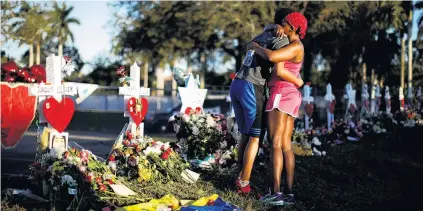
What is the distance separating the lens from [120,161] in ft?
17.5

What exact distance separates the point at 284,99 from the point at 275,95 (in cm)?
9

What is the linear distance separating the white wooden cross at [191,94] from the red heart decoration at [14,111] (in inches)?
94.8

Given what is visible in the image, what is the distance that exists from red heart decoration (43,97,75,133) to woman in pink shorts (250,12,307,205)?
1920 millimetres

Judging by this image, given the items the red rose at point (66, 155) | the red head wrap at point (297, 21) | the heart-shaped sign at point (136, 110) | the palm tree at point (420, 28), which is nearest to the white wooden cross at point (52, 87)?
the red rose at point (66, 155)

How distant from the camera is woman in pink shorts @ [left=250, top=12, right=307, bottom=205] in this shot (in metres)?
4.75

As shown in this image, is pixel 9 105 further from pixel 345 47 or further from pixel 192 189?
pixel 345 47

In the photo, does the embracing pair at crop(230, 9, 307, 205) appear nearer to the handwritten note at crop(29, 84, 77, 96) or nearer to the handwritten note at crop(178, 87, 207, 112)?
the handwritten note at crop(29, 84, 77, 96)

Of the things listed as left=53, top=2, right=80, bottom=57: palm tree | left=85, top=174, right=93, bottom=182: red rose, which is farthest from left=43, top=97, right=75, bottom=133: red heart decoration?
left=53, top=2, right=80, bottom=57: palm tree

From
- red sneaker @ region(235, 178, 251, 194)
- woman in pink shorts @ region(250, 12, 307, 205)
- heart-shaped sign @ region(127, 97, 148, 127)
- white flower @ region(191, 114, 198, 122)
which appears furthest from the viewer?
white flower @ region(191, 114, 198, 122)

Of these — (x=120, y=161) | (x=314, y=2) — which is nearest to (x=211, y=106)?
(x=314, y=2)

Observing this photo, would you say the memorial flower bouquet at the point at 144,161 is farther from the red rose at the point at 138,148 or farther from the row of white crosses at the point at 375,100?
the row of white crosses at the point at 375,100

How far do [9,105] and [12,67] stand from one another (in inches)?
75.3

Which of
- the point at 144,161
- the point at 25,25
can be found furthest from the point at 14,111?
the point at 25,25

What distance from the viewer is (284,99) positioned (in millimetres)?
4824
